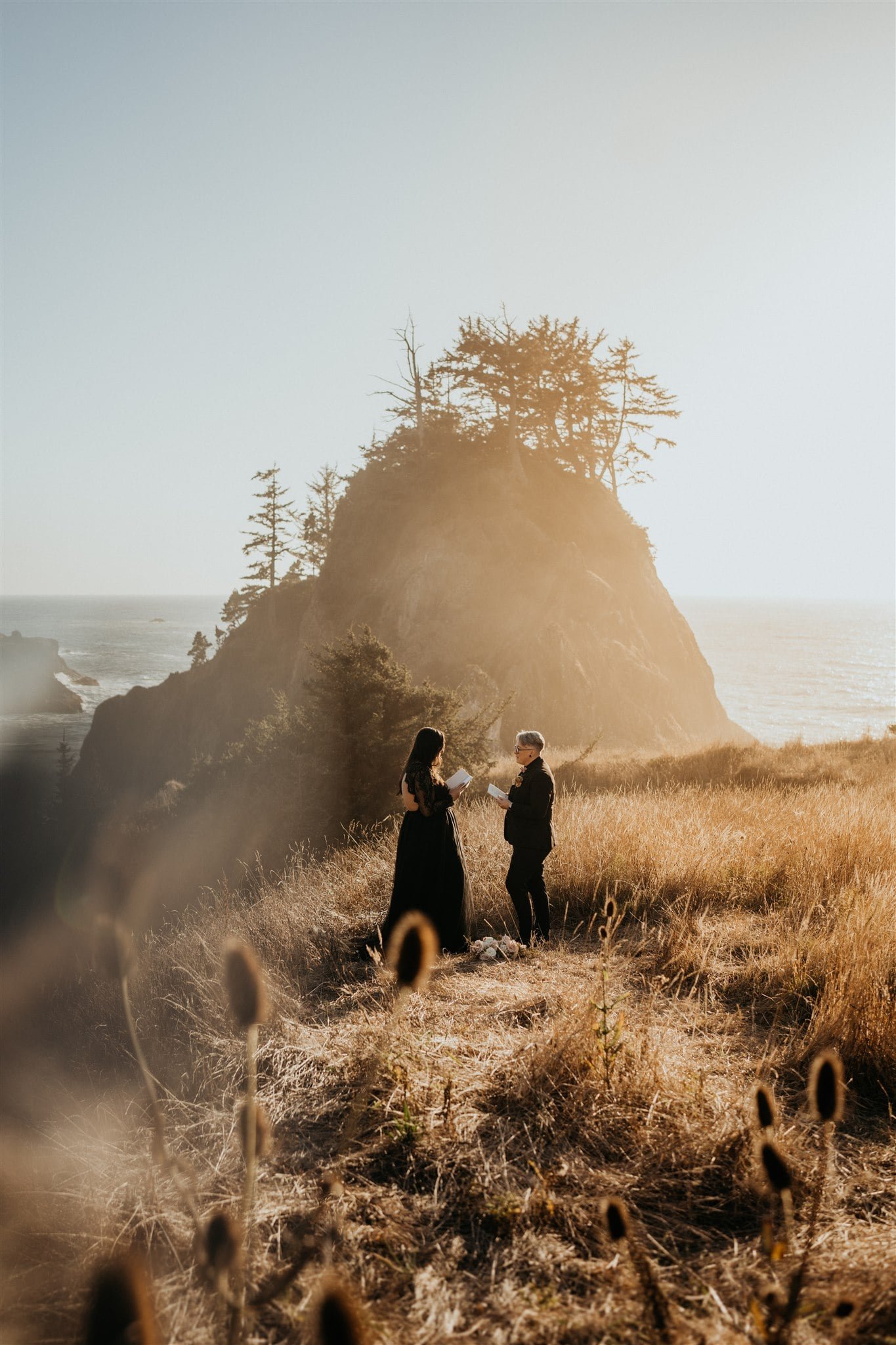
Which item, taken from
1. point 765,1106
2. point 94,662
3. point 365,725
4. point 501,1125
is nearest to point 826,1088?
point 765,1106

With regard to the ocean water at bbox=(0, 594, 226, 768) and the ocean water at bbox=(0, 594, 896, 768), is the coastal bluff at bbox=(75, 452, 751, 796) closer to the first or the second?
the ocean water at bbox=(0, 594, 896, 768)

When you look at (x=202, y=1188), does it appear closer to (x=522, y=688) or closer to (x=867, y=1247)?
(x=867, y=1247)

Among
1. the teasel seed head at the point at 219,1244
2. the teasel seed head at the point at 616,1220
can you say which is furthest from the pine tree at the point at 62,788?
the teasel seed head at the point at 616,1220

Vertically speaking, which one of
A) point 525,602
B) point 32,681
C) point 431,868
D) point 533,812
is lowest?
point 32,681

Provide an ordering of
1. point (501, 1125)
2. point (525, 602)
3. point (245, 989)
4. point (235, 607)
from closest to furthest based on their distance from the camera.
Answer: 1. point (245, 989)
2. point (501, 1125)
3. point (525, 602)
4. point (235, 607)

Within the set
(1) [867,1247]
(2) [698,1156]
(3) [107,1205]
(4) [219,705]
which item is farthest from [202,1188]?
(4) [219,705]

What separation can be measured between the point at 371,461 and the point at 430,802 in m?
34.7

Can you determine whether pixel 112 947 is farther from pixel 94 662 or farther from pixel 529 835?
pixel 94 662

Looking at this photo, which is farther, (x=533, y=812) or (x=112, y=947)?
(x=533, y=812)

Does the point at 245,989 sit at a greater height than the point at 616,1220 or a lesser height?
greater

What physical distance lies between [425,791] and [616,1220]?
448 centimetres

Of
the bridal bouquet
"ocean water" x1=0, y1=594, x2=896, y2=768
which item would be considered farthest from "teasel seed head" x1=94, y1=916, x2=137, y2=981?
"ocean water" x1=0, y1=594, x2=896, y2=768

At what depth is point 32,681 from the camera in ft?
275

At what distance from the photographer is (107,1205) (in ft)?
9.21
